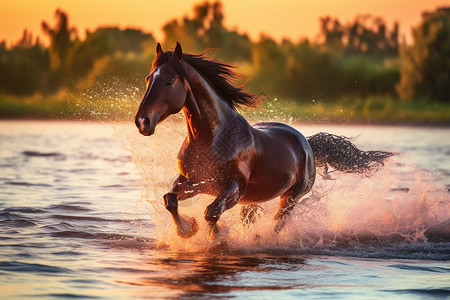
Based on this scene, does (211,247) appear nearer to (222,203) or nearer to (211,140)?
(222,203)

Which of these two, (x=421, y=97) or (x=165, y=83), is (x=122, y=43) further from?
(x=165, y=83)

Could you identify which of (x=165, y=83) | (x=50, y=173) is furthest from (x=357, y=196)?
(x=50, y=173)

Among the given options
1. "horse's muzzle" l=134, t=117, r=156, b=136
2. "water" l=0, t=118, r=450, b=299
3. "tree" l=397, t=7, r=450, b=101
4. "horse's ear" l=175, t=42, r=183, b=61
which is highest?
"tree" l=397, t=7, r=450, b=101

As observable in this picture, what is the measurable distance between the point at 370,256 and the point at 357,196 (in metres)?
2.05

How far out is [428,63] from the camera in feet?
161

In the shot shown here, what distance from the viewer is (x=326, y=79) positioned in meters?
51.7

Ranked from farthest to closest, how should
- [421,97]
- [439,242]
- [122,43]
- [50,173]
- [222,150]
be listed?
[122,43] → [421,97] → [50,173] → [439,242] → [222,150]

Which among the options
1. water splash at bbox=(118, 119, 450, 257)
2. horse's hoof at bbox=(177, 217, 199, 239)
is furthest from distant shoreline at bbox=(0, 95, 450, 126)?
horse's hoof at bbox=(177, 217, 199, 239)

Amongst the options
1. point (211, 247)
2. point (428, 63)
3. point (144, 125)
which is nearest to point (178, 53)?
point (144, 125)

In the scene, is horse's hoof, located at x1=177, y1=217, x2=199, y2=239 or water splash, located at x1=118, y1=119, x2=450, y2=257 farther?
water splash, located at x1=118, y1=119, x2=450, y2=257

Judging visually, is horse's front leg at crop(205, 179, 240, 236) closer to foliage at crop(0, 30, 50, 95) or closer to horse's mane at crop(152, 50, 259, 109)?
horse's mane at crop(152, 50, 259, 109)

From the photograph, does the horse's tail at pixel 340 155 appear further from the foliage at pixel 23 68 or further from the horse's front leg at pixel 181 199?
the foliage at pixel 23 68

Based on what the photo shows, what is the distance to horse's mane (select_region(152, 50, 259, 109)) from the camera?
7016 mm

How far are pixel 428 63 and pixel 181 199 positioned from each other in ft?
144
